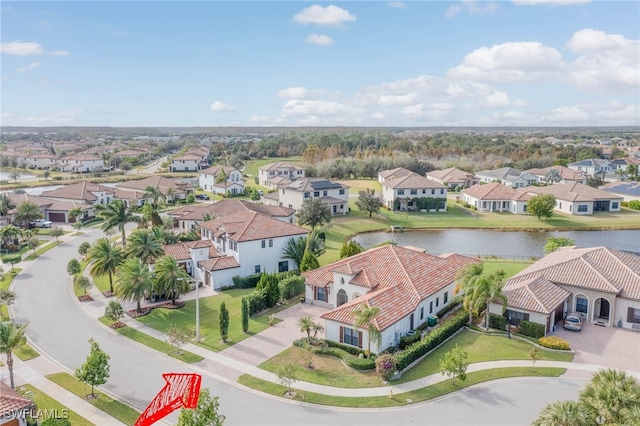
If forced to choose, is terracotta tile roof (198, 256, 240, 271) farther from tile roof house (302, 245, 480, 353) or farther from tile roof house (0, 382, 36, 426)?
tile roof house (0, 382, 36, 426)

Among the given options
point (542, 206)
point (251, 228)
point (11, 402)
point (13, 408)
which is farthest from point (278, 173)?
point (13, 408)

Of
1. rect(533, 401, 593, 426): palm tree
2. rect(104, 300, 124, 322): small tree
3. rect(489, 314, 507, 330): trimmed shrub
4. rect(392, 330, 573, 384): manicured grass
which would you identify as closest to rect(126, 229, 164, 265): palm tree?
rect(104, 300, 124, 322): small tree

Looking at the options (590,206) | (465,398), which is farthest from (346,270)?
(590,206)

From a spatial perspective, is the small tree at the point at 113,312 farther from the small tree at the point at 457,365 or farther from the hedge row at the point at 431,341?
the small tree at the point at 457,365

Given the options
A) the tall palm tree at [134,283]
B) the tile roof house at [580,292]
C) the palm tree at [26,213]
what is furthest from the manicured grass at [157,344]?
the palm tree at [26,213]

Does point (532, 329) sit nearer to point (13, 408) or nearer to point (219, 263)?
point (219, 263)

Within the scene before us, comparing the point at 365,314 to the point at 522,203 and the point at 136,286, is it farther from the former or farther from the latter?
the point at 522,203
